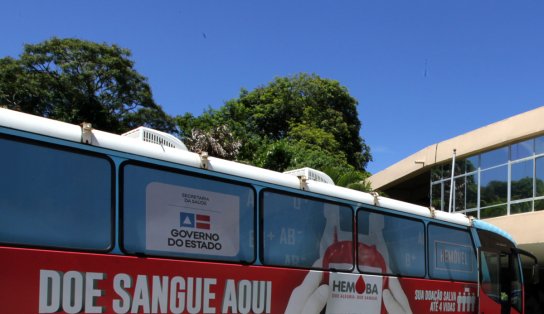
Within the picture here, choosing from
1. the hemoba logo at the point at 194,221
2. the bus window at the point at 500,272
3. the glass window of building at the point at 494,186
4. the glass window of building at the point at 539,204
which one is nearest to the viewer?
the hemoba logo at the point at 194,221

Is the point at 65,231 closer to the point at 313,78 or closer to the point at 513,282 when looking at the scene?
the point at 513,282

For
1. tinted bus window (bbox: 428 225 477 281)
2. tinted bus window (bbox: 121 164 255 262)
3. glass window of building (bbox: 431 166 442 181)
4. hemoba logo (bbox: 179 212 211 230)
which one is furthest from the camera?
glass window of building (bbox: 431 166 442 181)

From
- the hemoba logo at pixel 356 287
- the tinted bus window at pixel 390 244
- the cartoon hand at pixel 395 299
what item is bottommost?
the cartoon hand at pixel 395 299

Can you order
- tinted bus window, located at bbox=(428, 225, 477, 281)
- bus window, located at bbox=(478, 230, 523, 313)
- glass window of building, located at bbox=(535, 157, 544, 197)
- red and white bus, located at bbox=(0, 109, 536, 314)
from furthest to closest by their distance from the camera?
1. glass window of building, located at bbox=(535, 157, 544, 197)
2. bus window, located at bbox=(478, 230, 523, 313)
3. tinted bus window, located at bbox=(428, 225, 477, 281)
4. red and white bus, located at bbox=(0, 109, 536, 314)

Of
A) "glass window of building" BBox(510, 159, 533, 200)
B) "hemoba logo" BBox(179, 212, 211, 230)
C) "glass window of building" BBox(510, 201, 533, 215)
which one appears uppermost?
"glass window of building" BBox(510, 159, 533, 200)

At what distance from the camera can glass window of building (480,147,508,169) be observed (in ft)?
70.7

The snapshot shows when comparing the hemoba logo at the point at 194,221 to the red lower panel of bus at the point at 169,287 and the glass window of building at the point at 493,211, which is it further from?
the glass window of building at the point at 493,211

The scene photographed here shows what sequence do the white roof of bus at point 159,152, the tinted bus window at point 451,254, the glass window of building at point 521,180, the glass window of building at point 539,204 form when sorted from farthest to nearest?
the glass window of building at point 521,180, the glass window of building at point 539,204, the tinted bus window at point 451,254, the white roof of bus at point 159,152

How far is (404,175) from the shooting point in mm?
28109

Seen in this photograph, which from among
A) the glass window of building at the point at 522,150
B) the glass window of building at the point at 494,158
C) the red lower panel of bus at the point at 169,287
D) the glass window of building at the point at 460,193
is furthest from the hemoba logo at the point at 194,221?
the glass window of building at the point at 460,193

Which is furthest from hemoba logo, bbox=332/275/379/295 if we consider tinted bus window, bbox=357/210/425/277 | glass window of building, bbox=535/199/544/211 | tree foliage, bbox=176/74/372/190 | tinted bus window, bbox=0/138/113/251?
tree foliage, bbox=176/74/372/190

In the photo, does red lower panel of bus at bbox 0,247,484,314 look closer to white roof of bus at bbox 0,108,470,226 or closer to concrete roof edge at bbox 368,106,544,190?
white roof of bus at bbox 0,108,470,226

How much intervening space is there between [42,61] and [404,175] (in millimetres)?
19540

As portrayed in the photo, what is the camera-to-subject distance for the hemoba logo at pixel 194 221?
5156mm
